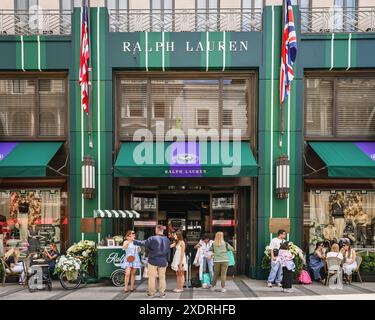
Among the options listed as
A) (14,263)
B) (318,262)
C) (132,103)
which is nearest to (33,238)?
(14,263)

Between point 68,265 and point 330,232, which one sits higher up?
point 330,232

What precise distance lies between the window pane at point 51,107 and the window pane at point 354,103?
367 inches

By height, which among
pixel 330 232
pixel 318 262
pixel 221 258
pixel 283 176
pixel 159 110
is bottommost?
pixel 318 262

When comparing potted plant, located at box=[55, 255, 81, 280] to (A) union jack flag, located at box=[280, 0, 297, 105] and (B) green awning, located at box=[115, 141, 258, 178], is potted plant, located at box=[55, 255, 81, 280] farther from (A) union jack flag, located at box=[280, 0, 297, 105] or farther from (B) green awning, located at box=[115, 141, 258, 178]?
(A) union jack flag, located at box=[280, 0, 297, 105]

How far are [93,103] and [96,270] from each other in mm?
5255

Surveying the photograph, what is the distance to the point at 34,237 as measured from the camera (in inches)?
554

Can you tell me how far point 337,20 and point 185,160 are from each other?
7.08 metres

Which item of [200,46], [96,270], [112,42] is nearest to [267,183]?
[200,46]

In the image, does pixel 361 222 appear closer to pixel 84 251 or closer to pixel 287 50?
pixel 287 50

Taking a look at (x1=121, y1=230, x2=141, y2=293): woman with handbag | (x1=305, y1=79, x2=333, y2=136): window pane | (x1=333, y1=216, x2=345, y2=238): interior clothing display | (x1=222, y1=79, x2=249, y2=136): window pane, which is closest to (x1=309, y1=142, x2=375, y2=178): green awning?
(x1=305, y1=79, x2=333, y2=136): window pane

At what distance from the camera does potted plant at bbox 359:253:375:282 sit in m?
13.3

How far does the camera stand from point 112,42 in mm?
13898

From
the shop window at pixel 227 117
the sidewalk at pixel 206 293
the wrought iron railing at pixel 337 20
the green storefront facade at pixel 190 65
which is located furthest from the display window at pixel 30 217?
the wrought iron railing at pixel 337 20

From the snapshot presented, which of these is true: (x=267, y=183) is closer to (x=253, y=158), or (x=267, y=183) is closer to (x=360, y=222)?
(x=253, y=158)
